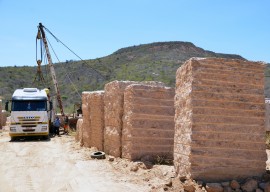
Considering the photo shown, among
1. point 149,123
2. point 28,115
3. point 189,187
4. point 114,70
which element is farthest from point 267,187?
point 114,70

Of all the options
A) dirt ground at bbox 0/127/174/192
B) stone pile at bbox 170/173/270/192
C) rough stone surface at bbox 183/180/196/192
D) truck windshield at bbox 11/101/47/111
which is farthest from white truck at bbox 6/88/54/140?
rough stone surface at bbox 183/180/196/192

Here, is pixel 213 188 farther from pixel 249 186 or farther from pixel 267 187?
pixel 267 187

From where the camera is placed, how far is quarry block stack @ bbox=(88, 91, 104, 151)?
1170 cm

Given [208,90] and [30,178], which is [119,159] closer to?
[30,178]

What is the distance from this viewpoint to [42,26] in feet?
91.9

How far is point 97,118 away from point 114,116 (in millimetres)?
1984

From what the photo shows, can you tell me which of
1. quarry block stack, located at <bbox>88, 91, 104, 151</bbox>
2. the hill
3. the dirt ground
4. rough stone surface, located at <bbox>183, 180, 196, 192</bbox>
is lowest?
the dirt ground

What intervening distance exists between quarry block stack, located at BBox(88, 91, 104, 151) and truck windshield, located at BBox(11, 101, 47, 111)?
277 inches

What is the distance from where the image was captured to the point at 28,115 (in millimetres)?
18641

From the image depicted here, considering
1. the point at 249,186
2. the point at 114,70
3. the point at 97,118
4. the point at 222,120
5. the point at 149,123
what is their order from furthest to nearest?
1. the point at 114,70
2. the point at 97,118
3. the point at 149,123
4. the point at 222,120
5. the point at 249,186

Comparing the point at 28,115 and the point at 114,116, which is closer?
the point at 114,116

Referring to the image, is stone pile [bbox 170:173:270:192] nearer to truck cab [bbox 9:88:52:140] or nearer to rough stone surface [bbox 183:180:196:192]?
rough stone surface [bbox 183:180:196:192]

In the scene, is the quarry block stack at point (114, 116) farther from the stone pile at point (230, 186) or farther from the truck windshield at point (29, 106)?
the truck windshield at point (29, 106)

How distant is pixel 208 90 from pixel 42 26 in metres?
23.8
